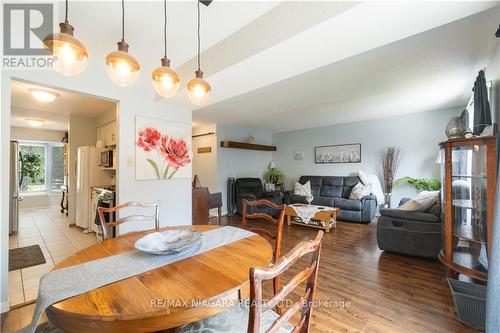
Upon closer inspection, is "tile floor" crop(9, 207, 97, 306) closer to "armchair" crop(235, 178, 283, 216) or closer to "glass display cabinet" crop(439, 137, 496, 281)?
"armchair" crop(235, 178, 283, 216)

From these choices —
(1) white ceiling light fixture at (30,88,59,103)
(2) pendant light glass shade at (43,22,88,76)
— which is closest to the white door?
(1) white ceiling light fixture at (30,88,59,103)

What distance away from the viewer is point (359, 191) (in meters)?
4.84

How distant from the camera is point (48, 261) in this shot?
2828 millimetres

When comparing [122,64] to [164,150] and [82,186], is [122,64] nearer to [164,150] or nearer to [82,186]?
[164,150]

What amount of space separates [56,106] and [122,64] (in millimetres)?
3901

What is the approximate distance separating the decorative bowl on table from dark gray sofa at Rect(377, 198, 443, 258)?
272cm

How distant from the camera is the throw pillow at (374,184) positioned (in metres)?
4.95

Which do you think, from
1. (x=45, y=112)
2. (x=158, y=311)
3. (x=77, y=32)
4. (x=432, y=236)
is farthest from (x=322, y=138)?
(x=45, y=112)

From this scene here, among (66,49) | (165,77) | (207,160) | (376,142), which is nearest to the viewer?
(66,49)

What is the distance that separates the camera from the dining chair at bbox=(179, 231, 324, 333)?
0.59 meters

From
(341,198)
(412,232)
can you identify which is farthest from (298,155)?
(412,232)

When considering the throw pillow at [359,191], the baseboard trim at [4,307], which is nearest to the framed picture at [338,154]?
the throw pillow at [359,191]

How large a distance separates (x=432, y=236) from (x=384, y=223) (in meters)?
0.51

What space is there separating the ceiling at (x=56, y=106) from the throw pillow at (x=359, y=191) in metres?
4.98
